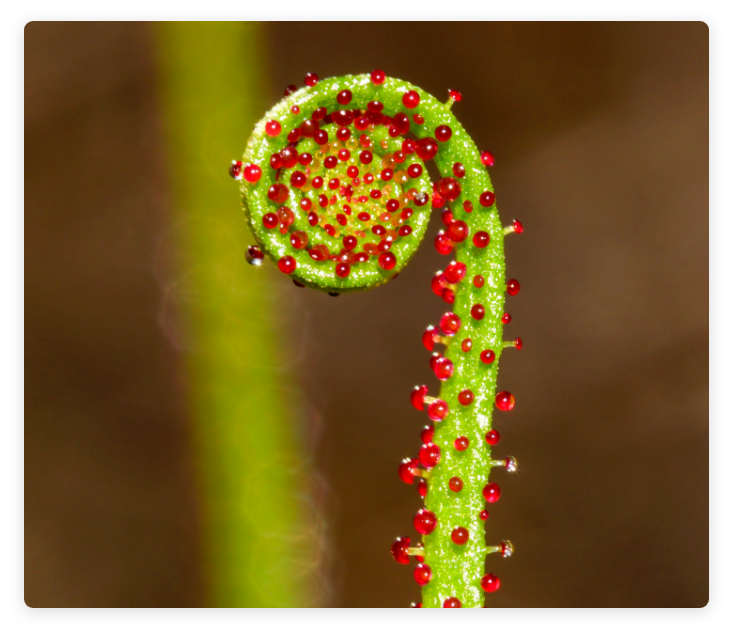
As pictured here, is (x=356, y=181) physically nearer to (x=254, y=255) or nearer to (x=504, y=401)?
(x=254, y=255)

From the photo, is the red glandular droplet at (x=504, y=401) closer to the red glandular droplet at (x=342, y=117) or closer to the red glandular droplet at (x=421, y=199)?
the red glandular droplet at (x=421, y=199)

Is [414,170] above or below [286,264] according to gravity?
above

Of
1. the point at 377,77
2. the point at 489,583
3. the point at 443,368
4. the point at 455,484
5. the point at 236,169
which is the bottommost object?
the point at 489,583

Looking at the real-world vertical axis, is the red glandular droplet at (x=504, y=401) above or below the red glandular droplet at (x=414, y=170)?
below

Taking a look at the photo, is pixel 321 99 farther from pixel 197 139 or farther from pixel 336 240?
pixel 197 139

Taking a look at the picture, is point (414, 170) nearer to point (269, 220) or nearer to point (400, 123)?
point (400, 123)

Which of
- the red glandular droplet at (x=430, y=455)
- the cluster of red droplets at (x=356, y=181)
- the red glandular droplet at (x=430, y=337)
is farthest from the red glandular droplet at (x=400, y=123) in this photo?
the red glandular droplet at (x=430, y=455)

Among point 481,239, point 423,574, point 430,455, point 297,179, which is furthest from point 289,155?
point 423,574
